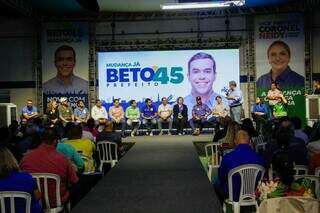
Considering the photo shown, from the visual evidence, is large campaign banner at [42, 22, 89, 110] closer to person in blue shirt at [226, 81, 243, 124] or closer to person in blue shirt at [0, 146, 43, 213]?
person in blue shirt at [226, 81, 243, 124]

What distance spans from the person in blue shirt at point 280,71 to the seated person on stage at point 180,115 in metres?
2.65

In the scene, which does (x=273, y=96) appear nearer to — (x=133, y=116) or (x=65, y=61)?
(x=133, y=116)

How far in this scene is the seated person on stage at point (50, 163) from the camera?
471 cm

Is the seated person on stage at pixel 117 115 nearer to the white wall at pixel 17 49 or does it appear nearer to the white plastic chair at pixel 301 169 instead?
the white wall at pixel 17 49

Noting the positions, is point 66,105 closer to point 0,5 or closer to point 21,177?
point 0,5

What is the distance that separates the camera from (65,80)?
55.6 feet

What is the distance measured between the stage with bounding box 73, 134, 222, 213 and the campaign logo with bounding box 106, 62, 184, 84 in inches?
288

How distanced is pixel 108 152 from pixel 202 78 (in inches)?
344

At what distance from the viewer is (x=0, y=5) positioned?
16000 millimetres

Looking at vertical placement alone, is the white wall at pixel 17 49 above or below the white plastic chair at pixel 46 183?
above

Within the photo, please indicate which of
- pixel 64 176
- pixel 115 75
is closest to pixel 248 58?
pixel 115 75

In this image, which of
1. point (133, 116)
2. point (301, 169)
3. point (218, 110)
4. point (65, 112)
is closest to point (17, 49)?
point (65, 112)

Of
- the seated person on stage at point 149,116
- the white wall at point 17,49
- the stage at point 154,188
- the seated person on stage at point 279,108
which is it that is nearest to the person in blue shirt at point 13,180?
the stage at point 154,188

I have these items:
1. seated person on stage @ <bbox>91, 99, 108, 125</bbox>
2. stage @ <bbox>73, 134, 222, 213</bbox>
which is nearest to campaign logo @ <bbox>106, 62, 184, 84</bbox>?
seated person on stage @ <bbox>91, 99, 108, 125</bbox>
